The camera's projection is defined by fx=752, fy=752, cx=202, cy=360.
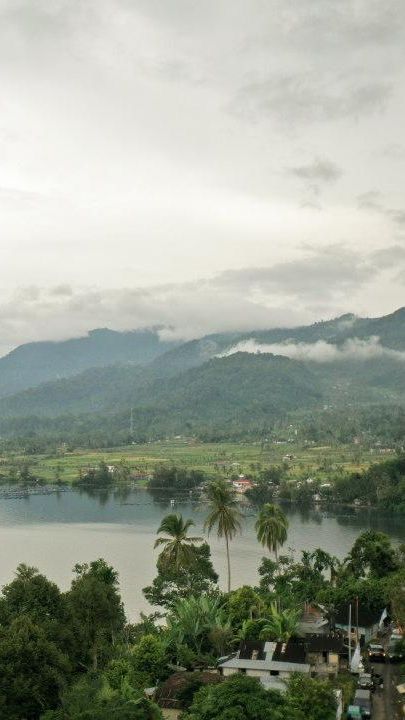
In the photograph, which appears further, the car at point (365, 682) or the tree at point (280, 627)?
the tree at point (280, 627)

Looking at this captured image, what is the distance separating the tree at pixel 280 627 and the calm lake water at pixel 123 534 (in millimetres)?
15735

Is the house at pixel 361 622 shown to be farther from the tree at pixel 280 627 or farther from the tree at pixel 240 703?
the tree at pixel 240 703

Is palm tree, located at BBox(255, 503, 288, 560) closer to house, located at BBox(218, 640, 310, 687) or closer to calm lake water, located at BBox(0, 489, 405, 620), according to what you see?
calm lake water, located at BBox(0, 489, 405, 620)

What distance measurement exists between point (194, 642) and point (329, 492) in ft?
256

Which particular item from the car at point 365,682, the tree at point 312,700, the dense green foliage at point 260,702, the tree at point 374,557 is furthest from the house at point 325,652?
the tree at point 374,557

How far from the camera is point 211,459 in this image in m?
164

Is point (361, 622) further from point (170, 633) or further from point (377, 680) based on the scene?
point (170, 633)

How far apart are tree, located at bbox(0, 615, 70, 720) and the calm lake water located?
21.4 m

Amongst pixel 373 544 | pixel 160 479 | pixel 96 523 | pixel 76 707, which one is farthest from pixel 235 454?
pixel 76 707

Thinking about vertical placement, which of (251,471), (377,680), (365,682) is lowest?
(251,471)

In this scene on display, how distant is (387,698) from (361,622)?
925cm

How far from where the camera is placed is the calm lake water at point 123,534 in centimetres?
6172

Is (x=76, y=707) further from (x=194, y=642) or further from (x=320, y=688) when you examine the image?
(x=194, y=642)

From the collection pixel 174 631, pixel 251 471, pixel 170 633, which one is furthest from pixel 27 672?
pixel 251 471
